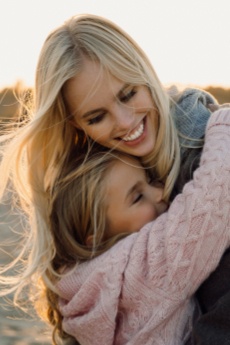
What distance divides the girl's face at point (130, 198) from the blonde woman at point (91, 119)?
6cm

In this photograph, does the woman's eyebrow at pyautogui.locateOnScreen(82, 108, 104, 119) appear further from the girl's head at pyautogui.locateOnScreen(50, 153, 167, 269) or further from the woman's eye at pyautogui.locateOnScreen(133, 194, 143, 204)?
the woman's eye at pyautogui.locateOnScreen(133, 194, 143, 204)

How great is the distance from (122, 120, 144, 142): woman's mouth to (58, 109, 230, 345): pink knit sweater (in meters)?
0.28

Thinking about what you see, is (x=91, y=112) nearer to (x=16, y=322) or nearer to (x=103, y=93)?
(x=103, y=93)

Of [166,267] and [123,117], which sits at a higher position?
[123,117]

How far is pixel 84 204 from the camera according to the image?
12.7 feet

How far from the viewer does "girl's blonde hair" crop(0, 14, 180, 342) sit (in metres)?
3.77

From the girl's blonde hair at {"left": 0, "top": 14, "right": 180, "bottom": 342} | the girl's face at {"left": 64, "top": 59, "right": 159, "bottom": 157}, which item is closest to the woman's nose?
the girl's face at {"left": 64, "top": 59, "right": 159, "bottom": 157}

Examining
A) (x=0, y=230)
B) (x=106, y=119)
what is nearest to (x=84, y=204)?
(x=106, y=119)

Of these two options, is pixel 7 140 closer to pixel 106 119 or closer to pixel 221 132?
pixel 106 119

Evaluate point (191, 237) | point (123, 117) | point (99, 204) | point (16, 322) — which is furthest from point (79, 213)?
point (16, 322)

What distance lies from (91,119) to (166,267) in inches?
28.1

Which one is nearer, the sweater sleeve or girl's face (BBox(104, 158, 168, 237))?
the sweater sleeve

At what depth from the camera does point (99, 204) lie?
12.6ft

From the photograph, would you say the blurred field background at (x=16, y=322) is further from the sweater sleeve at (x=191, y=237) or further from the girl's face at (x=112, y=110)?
the sweater sleeve at (x=191, y=237)
